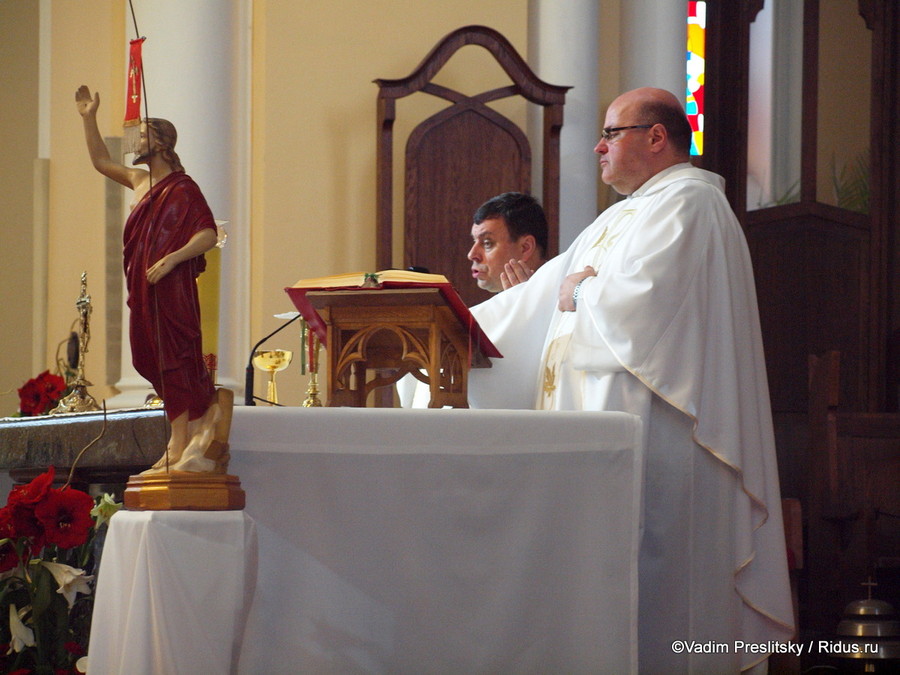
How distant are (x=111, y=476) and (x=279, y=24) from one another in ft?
9.68

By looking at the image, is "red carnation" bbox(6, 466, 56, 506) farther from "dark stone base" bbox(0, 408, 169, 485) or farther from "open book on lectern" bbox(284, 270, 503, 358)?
"open book on lectern" bbox(284, 270, 503, 358)

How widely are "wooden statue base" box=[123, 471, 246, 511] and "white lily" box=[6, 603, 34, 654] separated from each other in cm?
61

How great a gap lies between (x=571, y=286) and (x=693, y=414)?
0.59 metres

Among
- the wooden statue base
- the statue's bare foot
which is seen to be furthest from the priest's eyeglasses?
the wooden statue base

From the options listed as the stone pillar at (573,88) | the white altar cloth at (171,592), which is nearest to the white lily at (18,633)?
the white altar cloth at (171,592)

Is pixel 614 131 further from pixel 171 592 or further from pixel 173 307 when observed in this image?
pixel 171 592

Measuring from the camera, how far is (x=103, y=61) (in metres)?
5.96

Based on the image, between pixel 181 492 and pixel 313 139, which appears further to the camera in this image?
pixel 313 139

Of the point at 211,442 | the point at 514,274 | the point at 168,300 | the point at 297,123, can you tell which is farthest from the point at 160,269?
the point at 297,123

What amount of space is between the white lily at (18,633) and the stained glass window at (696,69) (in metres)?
5.14

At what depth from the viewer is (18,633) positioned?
2.83 m

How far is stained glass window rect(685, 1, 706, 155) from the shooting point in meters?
7.10

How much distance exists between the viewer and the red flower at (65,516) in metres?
2.70

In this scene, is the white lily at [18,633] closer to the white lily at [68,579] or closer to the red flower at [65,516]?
the white lily at [68,579]
